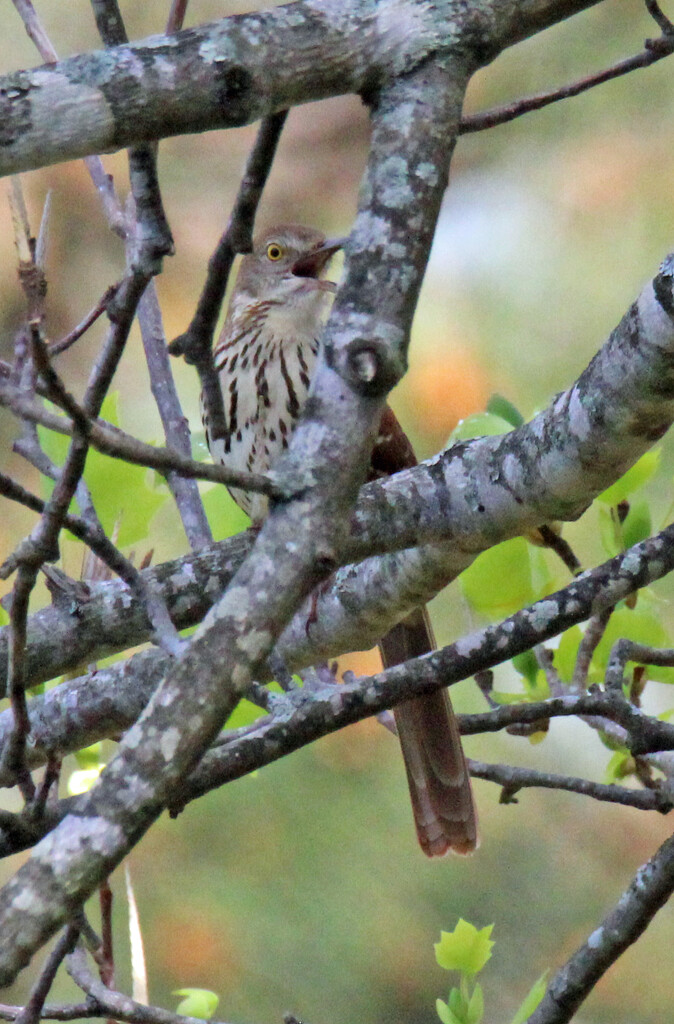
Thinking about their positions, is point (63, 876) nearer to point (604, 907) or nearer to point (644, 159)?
point (604, 907)

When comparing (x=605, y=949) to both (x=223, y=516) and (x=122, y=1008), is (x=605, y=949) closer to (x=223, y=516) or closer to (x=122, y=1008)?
(x=122, y=1008)

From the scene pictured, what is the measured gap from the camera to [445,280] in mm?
3693

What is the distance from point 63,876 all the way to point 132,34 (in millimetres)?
3365


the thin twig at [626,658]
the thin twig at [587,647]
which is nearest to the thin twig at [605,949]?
the thin twig at [626,658]

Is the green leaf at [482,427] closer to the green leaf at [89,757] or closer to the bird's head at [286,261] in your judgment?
the green leaf at [89,757]

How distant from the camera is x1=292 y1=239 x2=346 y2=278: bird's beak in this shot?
Result: 3111 millimetres

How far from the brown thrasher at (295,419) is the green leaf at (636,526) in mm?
650

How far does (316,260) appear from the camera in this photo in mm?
3152

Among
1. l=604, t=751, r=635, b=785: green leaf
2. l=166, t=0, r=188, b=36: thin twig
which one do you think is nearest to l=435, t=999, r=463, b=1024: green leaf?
l=604, t=751, r=635, b=785: green leaf

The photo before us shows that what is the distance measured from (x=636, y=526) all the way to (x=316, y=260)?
1.39 m

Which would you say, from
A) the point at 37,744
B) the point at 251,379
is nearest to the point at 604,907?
the point at 251,379

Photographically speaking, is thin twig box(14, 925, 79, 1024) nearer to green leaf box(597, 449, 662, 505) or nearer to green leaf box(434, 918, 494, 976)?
green leaf box(434, 918, 494, 976)

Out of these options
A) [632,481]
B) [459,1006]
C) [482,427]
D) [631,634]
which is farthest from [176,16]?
[459,1006]

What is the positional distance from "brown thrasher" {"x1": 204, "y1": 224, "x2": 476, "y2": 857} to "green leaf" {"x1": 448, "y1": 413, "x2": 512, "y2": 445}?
624mm
